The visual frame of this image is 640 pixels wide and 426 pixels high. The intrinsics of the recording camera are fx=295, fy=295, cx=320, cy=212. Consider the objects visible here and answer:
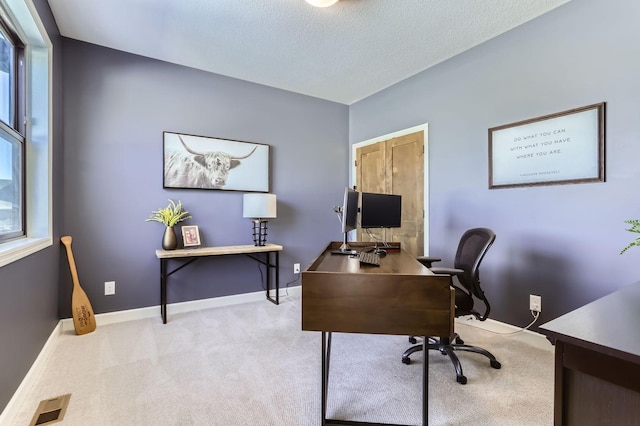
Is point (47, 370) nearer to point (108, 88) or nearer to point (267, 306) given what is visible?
point (267, 306)

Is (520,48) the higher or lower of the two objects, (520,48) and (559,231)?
the higher

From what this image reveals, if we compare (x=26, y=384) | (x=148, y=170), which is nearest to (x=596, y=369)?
(x=26, y=384)

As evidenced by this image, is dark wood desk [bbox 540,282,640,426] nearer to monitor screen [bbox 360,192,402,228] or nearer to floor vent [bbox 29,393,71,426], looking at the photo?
monitor screen [bbox 360,192,402,228]

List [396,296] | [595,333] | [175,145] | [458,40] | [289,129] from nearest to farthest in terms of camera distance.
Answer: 1. [595,333]
2. [396,296]
3. [458,40]
4. [175,145]
5. [289,129]

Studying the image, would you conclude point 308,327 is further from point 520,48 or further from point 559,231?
point 520,48

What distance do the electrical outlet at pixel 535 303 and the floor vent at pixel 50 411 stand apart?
3266 mm

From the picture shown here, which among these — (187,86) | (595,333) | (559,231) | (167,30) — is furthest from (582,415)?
(187,86)

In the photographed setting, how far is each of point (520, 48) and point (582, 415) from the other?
2.82 metres

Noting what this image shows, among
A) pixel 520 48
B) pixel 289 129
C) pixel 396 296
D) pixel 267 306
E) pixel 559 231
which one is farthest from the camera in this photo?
pixel 289 129

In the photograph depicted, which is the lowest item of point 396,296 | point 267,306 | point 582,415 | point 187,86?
point 267,306

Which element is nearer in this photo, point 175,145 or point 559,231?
point 559,231

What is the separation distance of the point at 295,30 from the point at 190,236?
7.55 ft

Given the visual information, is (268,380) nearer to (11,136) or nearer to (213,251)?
(213,251)

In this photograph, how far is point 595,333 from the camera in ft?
2.60
